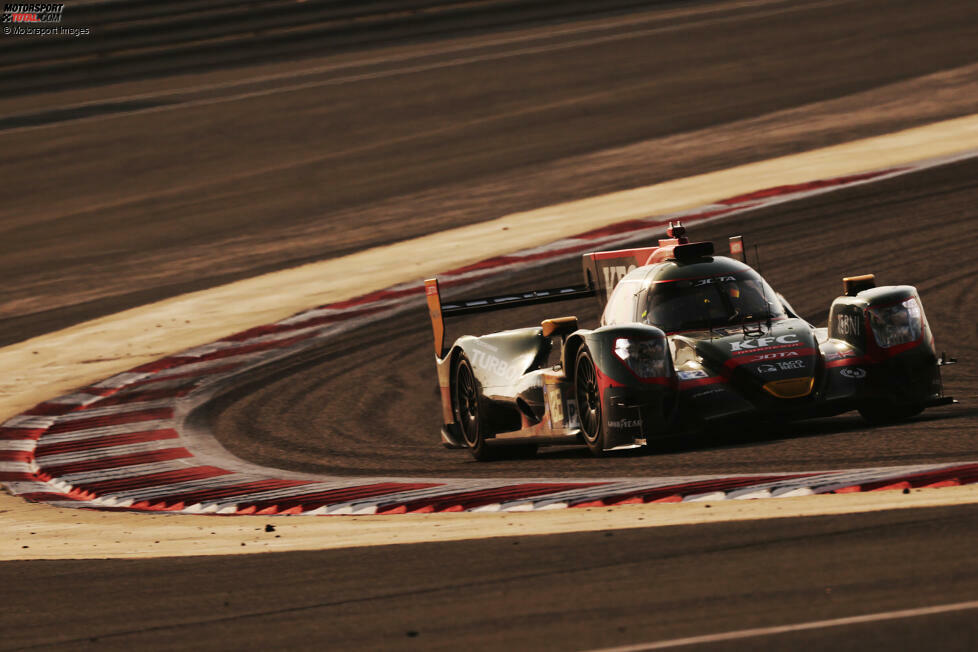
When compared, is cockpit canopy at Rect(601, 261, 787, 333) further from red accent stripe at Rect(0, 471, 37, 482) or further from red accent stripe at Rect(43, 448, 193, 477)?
red accent stripe at Rect(0, 471, 37, 482)

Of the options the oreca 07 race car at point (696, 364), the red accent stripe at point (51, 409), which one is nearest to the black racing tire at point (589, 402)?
the oreca 07 race car at point (696, 364)

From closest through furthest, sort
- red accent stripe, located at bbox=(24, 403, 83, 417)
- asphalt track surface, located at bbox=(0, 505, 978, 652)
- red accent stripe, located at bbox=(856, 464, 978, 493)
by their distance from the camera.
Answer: asphalt track surface, located at bbox=(0, 505, 978, 652) < red accent stripe, located at bbox=(856, 464, 978, 493) < red accent stripe, located at bbox=(24, 403, 83, 417)

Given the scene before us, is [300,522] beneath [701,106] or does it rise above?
beneath

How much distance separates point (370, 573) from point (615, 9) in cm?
3303

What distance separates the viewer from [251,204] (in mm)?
25328

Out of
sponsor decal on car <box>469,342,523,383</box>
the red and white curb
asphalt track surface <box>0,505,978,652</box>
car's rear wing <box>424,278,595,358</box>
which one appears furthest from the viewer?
car's rear wing <box>424,278,595,358</box>

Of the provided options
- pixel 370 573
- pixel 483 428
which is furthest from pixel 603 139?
pixel 370 573

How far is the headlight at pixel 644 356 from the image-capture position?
9.58 m

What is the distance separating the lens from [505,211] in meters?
23.0

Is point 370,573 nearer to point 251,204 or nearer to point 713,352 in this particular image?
point 713,352

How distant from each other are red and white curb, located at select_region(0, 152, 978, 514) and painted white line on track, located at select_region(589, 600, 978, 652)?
229 cm

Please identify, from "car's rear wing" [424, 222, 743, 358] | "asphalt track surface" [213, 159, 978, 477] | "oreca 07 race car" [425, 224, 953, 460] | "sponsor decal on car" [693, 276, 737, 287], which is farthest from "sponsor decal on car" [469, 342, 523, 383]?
"sponsor decal on car" [693, 276, 737, 287]

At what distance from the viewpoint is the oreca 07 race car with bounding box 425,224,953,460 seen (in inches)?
379

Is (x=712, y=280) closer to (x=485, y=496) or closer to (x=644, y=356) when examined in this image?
(x=644, y=356)
